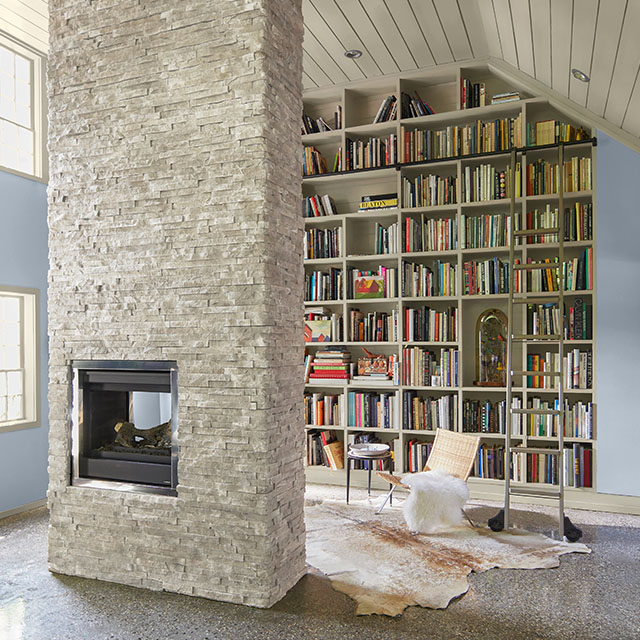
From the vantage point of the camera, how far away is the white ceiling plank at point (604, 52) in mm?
3066

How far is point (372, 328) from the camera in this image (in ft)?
17.8

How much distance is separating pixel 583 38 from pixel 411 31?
1435 mm

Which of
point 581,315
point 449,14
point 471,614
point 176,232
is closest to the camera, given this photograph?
point 471,614

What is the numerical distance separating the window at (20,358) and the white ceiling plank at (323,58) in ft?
9.59

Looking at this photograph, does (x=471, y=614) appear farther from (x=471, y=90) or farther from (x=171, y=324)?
(x=471, y=90)

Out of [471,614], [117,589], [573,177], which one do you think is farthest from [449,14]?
[117,589]

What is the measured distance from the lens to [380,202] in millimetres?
5395

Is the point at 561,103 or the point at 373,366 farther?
the point at 373,366

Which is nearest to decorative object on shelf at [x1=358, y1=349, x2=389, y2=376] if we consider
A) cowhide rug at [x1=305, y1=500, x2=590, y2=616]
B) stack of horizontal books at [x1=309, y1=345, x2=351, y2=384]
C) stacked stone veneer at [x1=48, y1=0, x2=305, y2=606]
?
stack of horizontal books at [x1=309, y1=345, x2=351, y2=384]

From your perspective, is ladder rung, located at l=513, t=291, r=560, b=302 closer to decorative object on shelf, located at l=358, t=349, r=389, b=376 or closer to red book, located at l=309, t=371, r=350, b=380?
decorative object on shelf, located at l=358, t=349, r=389, b=376

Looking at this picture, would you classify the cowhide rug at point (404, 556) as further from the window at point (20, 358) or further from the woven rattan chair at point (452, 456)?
the window at point (20, 358)

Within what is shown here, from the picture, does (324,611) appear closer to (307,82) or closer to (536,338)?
(536,338)

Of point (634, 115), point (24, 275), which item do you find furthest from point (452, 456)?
point (24, 275)

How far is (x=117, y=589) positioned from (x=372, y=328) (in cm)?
302
